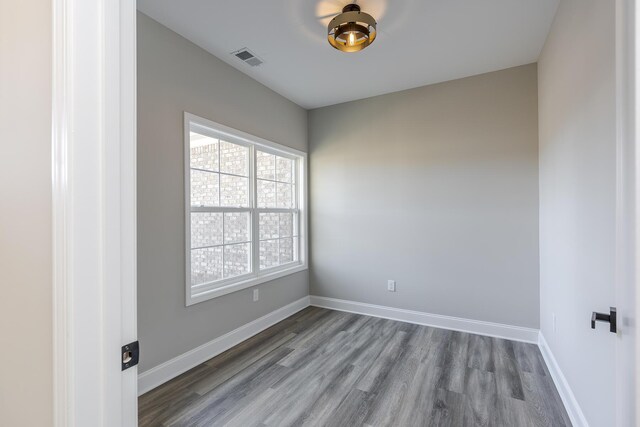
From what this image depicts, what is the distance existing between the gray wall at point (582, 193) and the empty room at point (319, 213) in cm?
2

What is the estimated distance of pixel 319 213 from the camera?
4043 millimetres

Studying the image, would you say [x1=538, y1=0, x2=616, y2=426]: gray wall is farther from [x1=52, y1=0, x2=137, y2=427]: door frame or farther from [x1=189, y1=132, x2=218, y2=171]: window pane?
[x1=189, y1=132, x2=218, y2=171]: window pane

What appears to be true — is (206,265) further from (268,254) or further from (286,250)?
(286,250)

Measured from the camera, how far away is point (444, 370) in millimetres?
2387

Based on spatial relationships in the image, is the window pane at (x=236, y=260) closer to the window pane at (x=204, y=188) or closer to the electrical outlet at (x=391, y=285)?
the window pane at (x=204, y=188)

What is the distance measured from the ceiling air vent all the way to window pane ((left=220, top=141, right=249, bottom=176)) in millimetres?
799

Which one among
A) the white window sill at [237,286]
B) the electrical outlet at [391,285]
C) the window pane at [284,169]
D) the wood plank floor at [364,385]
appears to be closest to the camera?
the wood plank floor at [364,385]

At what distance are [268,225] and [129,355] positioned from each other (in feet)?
9.17

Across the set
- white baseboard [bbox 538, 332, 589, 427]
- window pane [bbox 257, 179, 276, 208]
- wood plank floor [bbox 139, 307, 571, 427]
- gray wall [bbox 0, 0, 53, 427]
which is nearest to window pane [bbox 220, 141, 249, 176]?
window pane [bbox 257, 179, 276, 208]

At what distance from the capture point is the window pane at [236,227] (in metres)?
2.92

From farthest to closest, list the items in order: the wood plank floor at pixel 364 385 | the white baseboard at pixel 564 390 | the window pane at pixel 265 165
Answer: the window pane at pixel 265 165
the wood plank floor at pixel 364 385
the white baseboard at pixel 564 390

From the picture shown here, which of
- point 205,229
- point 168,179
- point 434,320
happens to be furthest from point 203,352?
point 434,320

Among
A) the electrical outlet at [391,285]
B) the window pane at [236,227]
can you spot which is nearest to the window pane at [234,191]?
the window pane at [236,227]

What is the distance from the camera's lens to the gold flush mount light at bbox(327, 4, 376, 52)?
1958 millimetres
